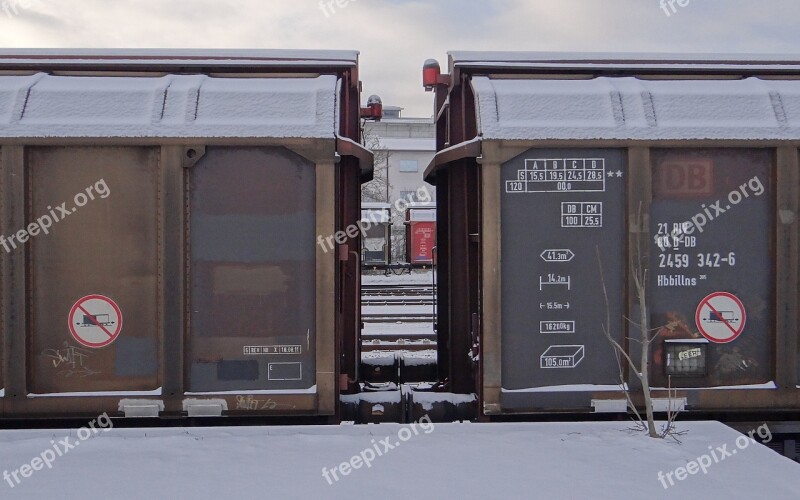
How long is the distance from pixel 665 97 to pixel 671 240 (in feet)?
4.03

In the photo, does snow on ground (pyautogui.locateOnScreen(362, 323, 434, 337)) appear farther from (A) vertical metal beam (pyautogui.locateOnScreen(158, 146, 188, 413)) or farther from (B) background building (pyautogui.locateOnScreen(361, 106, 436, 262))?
(B) background building (pyautogui.locateOnScreen(361, 106, 436, 262))

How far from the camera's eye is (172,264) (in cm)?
433

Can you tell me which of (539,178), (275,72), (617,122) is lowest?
(539,178)

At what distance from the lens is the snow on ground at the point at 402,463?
3416 mm

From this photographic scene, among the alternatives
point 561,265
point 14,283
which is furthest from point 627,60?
point 14,283

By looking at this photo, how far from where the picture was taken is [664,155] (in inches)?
179

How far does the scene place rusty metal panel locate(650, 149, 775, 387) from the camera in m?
4.54

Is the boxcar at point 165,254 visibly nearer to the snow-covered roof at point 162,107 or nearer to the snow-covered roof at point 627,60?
the snow-covered roof at point 162,107

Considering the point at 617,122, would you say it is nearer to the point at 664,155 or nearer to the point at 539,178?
the point at 664,155

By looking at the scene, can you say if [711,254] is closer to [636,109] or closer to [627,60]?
[636,109]

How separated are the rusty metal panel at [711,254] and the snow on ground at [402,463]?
2.38 ft

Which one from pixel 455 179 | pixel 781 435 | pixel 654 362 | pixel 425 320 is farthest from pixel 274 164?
pixel 425 320

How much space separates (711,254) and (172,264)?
438cm

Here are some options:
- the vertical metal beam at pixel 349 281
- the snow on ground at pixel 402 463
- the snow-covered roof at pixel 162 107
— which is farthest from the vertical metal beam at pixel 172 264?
the vertical metal beam at pixel 349 281
